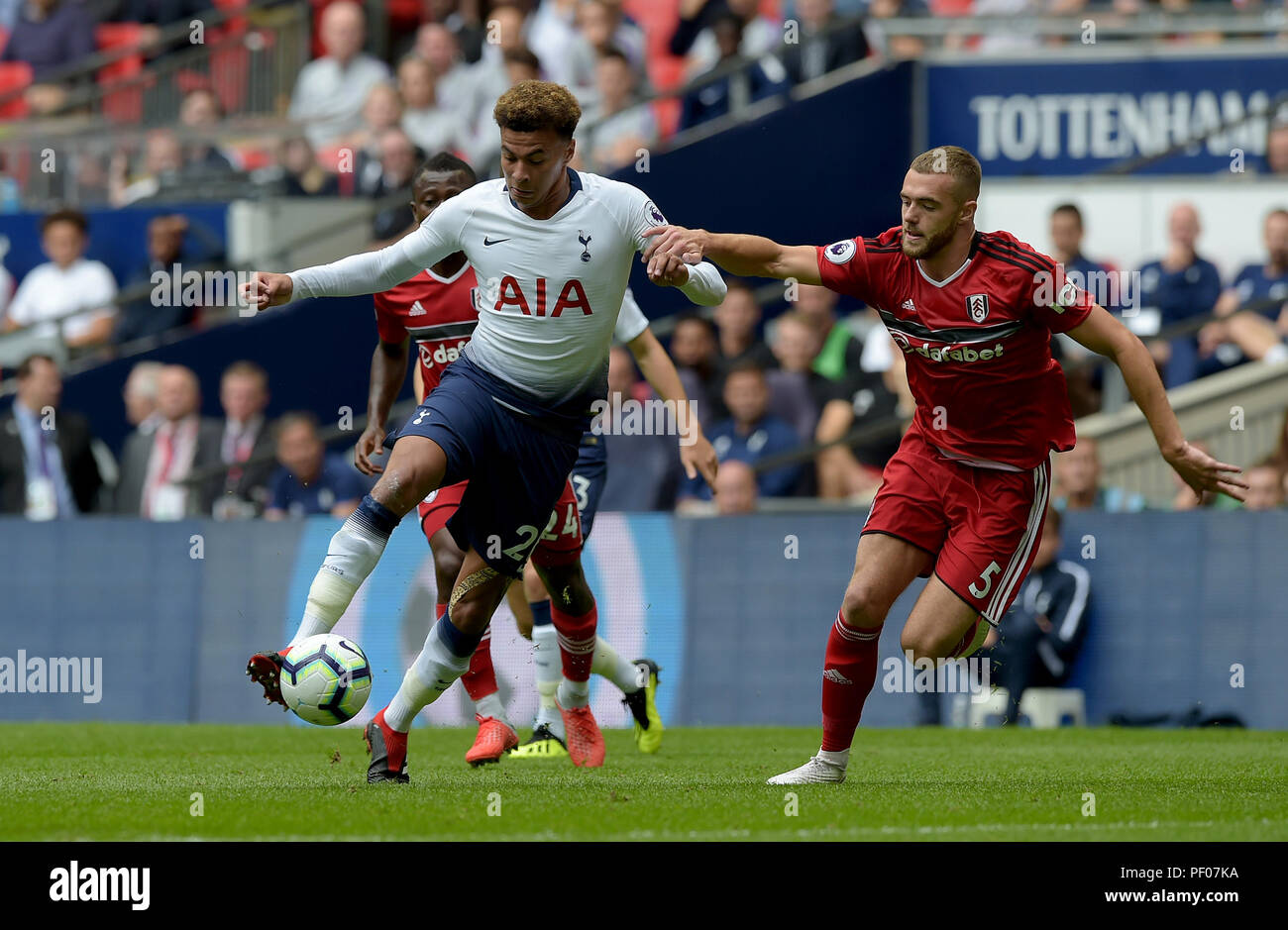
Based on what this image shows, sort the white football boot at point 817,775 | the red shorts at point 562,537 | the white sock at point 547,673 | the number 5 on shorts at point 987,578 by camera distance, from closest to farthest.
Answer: the number 5 on shorts at point 987,578, the white football boot at point 817,775, the red shorts at point 562,537, the white sock at point 547,673

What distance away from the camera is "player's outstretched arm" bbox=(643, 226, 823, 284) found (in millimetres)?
7324

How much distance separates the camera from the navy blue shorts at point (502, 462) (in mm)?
7672

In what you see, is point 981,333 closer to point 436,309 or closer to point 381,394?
point 436,309

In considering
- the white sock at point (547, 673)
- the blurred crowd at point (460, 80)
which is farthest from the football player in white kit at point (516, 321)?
the blurred crowd at point (460, 80)

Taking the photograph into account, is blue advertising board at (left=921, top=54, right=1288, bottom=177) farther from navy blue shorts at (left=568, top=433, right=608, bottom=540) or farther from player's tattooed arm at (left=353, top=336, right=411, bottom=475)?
player's tattooed arm at (left=353, top=336, right=411, bottom=475)

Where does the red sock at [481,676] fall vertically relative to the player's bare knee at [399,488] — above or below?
below

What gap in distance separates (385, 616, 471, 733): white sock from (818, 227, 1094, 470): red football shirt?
2.13 meters

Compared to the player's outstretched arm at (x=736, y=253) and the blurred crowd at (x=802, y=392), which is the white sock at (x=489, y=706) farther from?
the blurred crowd at (x=802, y=392)

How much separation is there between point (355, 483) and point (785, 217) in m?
5.29

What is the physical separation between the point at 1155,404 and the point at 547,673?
12.6 feet

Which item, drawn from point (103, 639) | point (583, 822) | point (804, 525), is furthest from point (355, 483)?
point (583, 822)

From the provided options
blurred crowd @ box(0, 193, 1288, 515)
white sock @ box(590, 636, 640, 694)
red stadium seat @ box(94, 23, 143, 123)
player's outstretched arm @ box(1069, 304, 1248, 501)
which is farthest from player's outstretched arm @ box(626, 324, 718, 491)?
red stadium seat @ box(94, 23, 143, 123)

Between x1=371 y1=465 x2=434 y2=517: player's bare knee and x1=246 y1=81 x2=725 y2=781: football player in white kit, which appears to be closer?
x1=371 y1=465 x2=434 y2=517: player's bare knee

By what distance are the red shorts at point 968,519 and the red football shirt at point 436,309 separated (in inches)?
88.9
